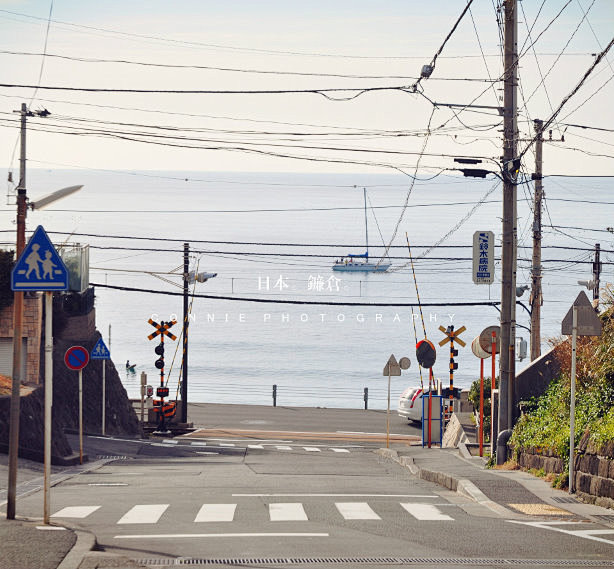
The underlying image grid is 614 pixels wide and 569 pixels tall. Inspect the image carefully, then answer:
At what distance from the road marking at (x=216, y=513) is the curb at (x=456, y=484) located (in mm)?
3780

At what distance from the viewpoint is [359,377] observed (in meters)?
84.7

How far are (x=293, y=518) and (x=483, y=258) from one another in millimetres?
10197

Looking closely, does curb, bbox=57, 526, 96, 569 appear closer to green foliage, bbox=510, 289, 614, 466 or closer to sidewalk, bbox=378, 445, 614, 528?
sidewalk, bbox=378, 445, 614, 528

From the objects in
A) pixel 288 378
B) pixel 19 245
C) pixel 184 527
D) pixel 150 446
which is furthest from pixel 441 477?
pixel 288 378

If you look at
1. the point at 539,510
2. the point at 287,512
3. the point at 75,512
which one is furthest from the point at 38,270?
the point at 539,510

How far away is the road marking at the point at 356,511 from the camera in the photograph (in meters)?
13.0

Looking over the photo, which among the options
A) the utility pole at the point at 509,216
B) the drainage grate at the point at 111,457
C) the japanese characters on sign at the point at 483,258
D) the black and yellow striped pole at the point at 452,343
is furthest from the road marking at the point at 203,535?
the black and yellow striped pole at the point at 452,343

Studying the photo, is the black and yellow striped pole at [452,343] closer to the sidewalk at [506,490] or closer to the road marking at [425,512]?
the sidewalk at [506,490]

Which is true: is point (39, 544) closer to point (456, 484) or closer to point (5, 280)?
point (456, 484)

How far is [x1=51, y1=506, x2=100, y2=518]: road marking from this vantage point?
511 inches

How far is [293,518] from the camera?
42.2 feet

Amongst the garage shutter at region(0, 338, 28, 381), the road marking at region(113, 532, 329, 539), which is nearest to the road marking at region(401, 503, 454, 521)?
the road marking at region(113, 532, 329, 539)

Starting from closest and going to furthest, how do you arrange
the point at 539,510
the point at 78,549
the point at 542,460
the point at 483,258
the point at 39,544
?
1. the point at 78,549
2. the point at 39,544
3. the point at 539,510
4. the point at 542,460
5. the point at 483,258

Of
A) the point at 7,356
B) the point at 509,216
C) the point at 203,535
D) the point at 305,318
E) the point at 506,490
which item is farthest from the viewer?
the point at 305,318
